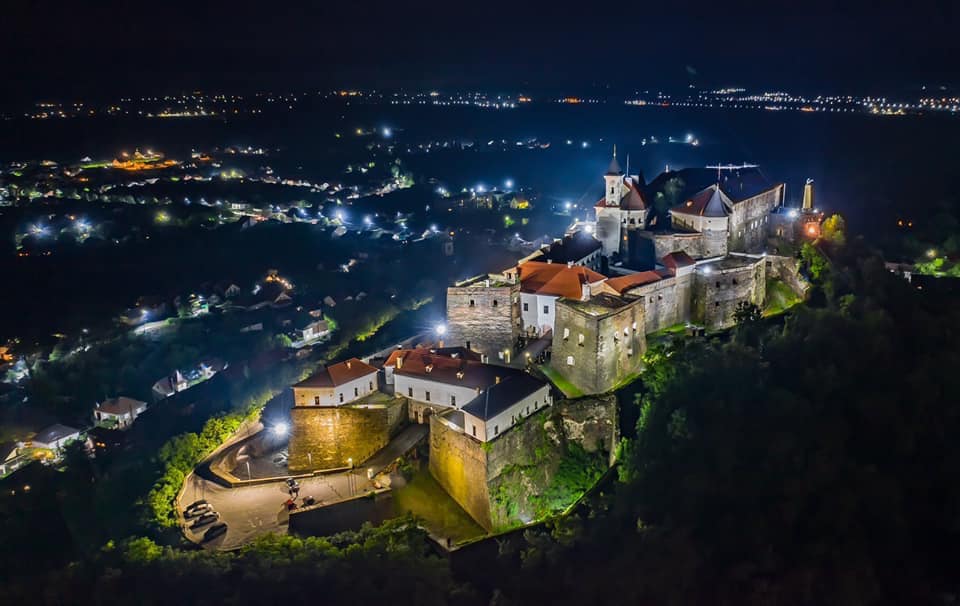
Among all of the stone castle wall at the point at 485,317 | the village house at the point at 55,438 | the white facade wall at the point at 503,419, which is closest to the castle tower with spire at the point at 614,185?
the stone castle wall at the point at 485,317

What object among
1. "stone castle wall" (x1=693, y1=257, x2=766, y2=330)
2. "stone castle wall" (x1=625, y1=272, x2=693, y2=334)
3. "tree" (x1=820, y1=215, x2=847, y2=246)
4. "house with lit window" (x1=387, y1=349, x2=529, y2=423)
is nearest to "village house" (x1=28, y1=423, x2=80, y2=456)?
"house with lit window" (x1=387, y1=349, x2=529, y2=423)

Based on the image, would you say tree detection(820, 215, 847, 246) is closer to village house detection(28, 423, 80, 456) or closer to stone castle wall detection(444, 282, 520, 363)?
stone castle wall detection(444, 282, 520, 363)

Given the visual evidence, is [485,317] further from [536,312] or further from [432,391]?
[432,391]

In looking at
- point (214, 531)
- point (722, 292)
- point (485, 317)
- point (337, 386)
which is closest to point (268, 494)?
point (214, 531)

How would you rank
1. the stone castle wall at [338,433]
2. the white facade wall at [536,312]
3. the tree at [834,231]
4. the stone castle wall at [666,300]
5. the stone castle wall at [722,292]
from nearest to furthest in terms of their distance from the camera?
the stone castle wall at [338,433], the stone castle wall at [666,300], the stone castle wall at [722,292], the white facade wall at [536,312], the tree at [834,231]

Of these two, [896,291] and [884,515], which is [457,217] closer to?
[896,291]

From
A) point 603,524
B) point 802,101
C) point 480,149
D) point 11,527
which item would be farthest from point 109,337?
point 802,101

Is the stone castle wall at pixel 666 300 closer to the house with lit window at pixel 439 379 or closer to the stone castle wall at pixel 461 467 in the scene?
the house with lit window at pixel 439 379
